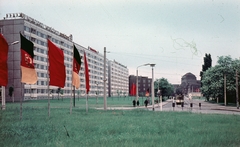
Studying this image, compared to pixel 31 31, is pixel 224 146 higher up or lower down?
lower down

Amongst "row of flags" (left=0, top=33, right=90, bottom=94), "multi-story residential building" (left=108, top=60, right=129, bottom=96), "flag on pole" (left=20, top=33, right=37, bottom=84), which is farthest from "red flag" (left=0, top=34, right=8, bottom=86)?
"multi-story residential building" (left=108, top=60, right=129, bottom=96)

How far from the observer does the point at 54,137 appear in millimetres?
10000

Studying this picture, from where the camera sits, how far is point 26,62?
1528 cm

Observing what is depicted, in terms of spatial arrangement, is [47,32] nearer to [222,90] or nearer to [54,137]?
[222,90]

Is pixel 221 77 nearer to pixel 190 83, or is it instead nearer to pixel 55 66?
pixel 55 66

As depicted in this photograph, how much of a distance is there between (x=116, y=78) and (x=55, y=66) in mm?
126309

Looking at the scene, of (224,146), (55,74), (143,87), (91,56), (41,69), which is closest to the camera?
(224,146)

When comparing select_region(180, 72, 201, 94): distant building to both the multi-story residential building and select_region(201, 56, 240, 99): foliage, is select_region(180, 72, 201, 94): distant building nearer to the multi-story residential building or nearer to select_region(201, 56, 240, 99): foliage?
the multi-story residential building

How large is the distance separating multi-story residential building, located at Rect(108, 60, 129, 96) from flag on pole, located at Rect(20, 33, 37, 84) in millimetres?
109130

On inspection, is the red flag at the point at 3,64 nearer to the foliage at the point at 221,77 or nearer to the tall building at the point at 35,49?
the tall building at the point at 35,49

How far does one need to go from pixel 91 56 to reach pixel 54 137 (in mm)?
98394

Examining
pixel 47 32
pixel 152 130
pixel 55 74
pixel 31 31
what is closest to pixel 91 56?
pixel 47 32

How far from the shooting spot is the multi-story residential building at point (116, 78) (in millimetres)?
135988

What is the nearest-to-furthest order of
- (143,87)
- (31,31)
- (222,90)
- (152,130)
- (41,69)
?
(152,130) < (222,90) < (31,31) < (41,69) < (143,87)
